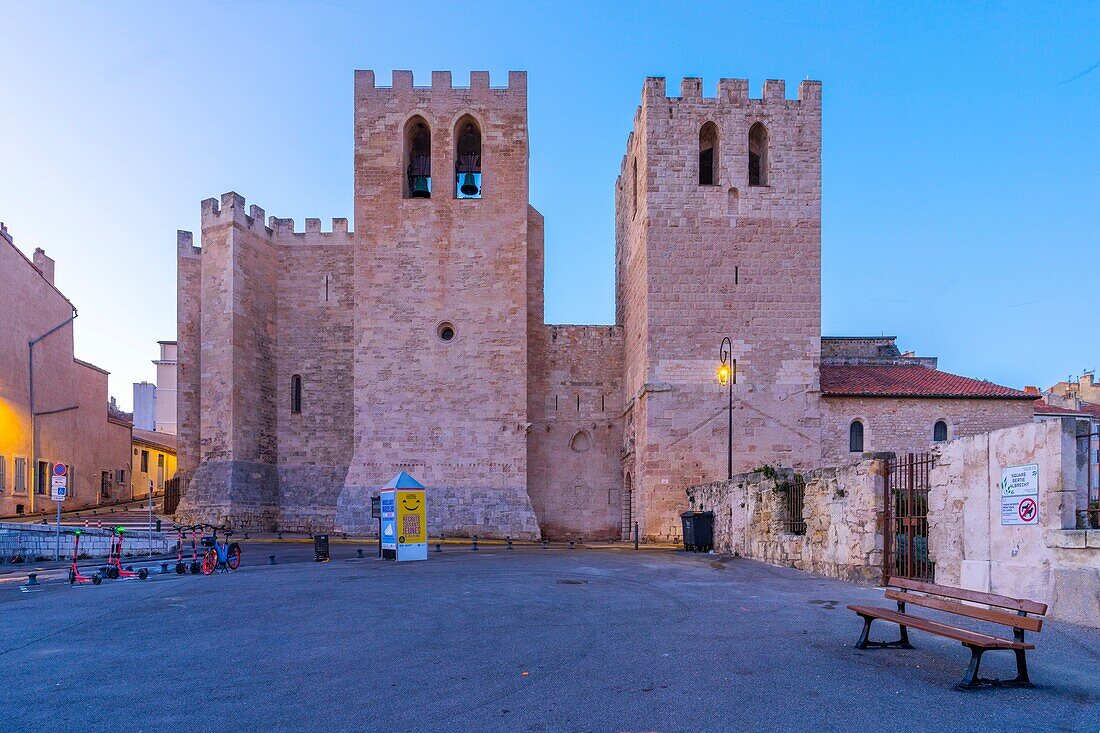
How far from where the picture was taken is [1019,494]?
8508 millimetres

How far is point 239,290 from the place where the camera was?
28.5 metres

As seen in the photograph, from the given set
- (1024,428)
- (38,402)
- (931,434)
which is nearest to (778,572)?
(1024,428)

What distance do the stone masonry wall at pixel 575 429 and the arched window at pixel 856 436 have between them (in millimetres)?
7857

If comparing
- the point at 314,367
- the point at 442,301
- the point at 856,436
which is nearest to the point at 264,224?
the point at 314,367

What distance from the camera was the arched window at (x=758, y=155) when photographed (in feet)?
84.3

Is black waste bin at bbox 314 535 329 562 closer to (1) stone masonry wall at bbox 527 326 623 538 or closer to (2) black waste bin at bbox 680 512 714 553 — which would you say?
(2) black waste bin at bbox 680 512 714 553

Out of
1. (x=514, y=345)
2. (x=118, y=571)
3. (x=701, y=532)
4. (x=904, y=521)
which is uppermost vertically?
(x=514, y=345)

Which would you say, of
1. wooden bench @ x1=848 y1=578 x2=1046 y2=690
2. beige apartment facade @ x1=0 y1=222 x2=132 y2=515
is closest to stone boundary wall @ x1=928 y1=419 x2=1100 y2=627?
Answer: wooden bench @ x1=848 y1=578 x2=1046 y2=690

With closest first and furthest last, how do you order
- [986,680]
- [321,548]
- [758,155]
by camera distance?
[986,680], [321,548], [758,155]

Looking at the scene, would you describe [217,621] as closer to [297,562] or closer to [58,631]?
[58,631]

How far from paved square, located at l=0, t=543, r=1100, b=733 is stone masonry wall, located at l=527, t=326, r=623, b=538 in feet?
59.3

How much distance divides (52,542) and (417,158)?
16.7 meters

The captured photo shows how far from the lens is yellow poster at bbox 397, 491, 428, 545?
16.7 m

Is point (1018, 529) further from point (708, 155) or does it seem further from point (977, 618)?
point (708, 155)
